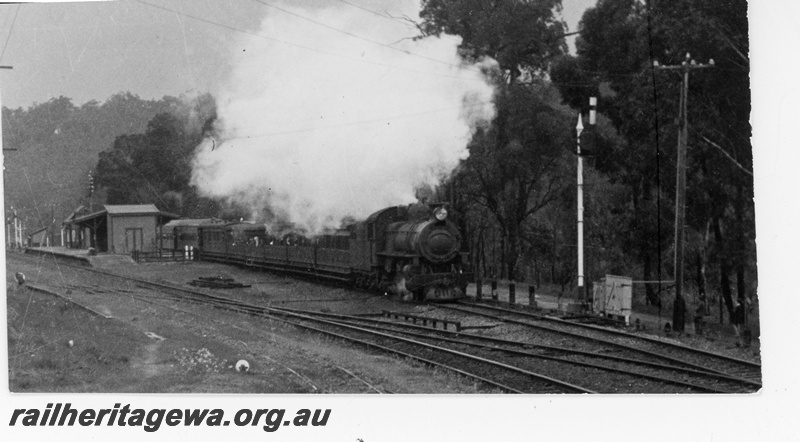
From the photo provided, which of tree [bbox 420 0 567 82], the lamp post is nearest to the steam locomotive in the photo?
the lamp post

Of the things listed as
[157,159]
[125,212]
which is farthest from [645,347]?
[125,212]

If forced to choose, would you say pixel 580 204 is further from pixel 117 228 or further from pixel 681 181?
pixel 117 228

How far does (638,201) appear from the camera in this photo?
8.73 meters

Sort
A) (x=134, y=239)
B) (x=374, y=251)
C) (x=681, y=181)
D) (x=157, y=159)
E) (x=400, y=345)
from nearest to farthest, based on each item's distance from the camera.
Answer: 1. (x=681, y=181)
2. (x=400, y=345)
3. (x=157, y=159)
4. (x=134, y=239)
5. (x=374, y=251)

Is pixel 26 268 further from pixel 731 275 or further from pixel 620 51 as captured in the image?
pixel 731 275

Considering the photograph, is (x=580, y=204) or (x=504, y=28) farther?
(x=504, y=28)

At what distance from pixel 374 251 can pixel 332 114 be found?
420cm

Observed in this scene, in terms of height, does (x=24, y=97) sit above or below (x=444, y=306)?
above

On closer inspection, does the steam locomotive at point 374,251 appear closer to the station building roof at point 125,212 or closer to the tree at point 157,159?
the station building roof at point 125,212

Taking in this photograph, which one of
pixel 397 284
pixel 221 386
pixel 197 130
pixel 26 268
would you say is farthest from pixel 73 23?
pixel 397 284

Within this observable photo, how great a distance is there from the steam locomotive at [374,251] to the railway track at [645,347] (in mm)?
2089

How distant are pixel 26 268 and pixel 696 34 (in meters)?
8.07

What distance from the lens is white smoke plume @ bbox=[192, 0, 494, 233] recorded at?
345 inches

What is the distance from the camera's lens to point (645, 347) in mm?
8266
